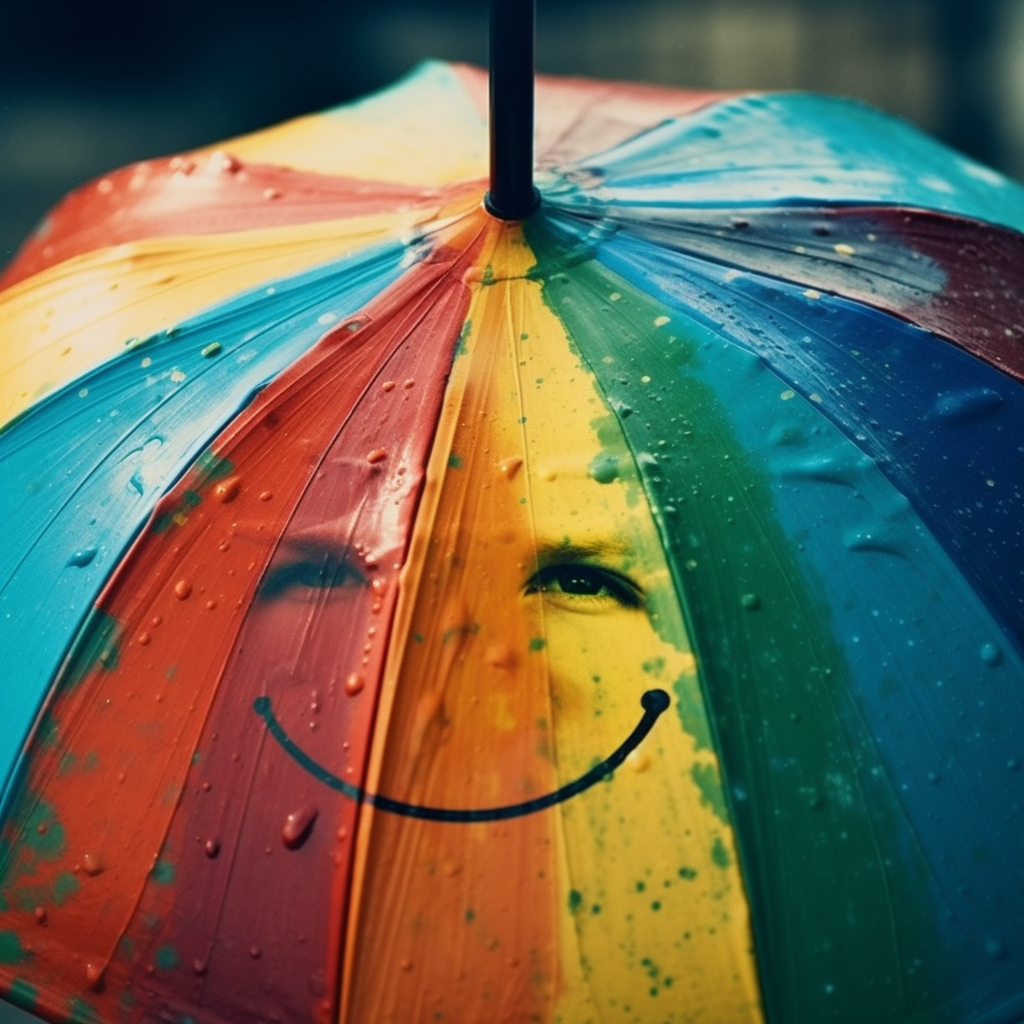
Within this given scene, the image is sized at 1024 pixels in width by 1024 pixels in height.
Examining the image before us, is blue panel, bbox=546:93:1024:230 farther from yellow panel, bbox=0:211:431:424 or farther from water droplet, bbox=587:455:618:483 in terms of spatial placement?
water droplet, bbox=587:455:618:483

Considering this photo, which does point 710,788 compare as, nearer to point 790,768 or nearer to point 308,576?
point 790,768

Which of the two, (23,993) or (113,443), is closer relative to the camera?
(23,993)

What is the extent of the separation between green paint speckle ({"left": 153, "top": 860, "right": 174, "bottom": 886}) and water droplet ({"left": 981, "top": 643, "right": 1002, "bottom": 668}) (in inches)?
33.8

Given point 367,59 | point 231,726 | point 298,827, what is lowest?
point 298,827

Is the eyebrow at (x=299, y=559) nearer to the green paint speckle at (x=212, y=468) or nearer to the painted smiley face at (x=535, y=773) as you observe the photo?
the painted smiley face at (x=535, y=773)

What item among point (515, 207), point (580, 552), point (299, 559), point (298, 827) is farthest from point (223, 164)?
point (298, 827)

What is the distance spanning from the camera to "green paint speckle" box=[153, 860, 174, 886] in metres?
1.47

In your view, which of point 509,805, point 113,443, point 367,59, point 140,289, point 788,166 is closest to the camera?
point 509,805

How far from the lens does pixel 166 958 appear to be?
147cm

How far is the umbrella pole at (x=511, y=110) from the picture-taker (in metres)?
1.69

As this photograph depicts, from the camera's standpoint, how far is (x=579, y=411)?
1.60 meters

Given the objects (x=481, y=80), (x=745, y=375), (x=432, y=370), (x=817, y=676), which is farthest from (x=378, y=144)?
(x=817, y=676)

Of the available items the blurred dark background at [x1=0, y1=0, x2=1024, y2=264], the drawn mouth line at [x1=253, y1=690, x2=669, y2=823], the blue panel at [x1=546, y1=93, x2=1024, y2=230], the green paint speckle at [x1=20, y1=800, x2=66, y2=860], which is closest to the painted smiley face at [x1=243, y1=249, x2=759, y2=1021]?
the drawn mouth line at [x1=253, y1=690, x2=669, y2=823]

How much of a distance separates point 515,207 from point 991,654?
2.54 ft
